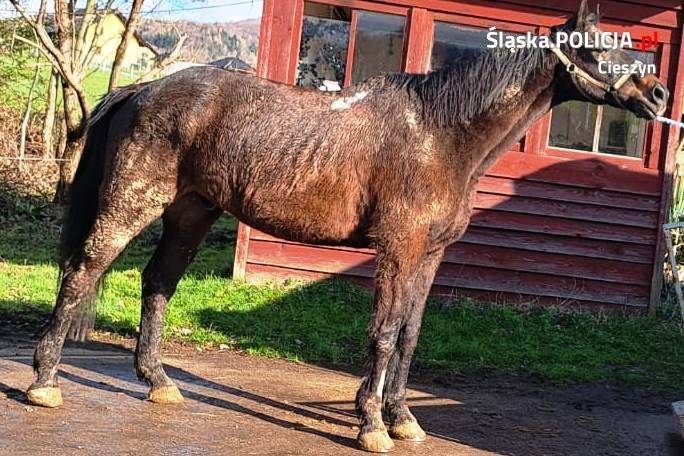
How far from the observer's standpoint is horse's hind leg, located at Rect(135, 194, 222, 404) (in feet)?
16.8

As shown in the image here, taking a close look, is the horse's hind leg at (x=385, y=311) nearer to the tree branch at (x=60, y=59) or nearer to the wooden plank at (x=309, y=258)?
the wooden plank at (x=309, y=258)

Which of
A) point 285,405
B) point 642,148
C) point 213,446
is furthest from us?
point 642,148

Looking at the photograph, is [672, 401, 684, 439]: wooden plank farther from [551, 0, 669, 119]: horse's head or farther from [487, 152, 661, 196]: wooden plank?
[487, 152, 661, 196]: wooden plank

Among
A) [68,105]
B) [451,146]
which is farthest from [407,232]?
[68,105]

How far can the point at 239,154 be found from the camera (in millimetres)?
4711

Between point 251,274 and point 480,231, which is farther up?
point 480,231

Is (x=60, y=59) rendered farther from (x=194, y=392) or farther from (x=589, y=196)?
(x=589, y=196)

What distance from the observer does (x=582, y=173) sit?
859cm

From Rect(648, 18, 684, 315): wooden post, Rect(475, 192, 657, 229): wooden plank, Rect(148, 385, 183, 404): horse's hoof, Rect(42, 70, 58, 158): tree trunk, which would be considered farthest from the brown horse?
Rect(42, 70, 58, 158): tree trunk

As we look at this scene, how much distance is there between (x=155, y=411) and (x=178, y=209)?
127 centimetres

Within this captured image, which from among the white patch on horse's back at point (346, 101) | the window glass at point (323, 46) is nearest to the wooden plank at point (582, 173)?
the window glass at point (323, 46)

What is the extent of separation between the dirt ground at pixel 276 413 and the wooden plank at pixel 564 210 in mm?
2611

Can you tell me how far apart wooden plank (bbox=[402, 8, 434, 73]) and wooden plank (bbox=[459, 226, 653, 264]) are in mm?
1811

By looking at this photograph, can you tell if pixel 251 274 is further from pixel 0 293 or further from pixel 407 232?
pixel 407 232
